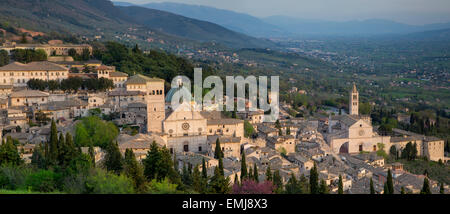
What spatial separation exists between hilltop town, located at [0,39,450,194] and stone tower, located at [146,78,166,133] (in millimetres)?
65

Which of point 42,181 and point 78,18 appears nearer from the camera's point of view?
point 42,181

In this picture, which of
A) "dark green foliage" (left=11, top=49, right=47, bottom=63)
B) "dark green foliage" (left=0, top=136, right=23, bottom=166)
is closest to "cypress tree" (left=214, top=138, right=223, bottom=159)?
"dark green foliage" (left=0, top=136, right=23, bottom=166)

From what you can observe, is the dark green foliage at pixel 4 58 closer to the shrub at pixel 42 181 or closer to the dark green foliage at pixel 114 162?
the dark green foliage at pixel 114 162

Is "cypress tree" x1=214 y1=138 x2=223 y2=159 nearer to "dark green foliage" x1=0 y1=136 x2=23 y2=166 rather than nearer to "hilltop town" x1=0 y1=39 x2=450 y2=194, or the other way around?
"hilltop town" x1=0 y1=39 x2=450 y2=194

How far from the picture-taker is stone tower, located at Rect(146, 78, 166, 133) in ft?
109

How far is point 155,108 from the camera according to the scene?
110 feet

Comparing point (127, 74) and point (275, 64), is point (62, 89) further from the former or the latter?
point (275, 64)

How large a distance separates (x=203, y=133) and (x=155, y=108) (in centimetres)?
360

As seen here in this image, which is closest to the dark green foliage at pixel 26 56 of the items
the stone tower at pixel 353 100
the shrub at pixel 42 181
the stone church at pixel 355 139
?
the stone church at pixel 355 139

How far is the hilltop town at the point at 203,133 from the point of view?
29859 mm

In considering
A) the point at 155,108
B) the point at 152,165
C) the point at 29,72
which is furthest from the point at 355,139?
the point at 29,72

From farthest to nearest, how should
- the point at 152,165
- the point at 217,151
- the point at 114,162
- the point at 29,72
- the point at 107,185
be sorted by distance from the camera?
the point at 29,72, the point at 217,151, the point at 114,162, the point at 152,165, the point at 107,185

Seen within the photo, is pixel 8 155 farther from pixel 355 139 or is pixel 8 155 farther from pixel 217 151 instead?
pixel 355 139

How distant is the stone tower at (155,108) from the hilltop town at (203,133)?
0.07 m
